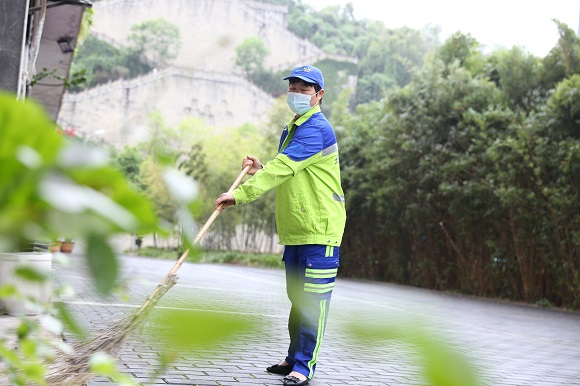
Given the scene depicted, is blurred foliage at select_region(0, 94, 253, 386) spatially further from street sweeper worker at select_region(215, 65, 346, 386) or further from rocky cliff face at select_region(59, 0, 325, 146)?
street sweeper worker at select_region(215, 65, 346, 386)

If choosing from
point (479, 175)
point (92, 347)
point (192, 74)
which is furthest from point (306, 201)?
point (479, 175)

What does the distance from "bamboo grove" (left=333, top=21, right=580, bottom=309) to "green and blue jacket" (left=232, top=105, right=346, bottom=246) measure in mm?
10825

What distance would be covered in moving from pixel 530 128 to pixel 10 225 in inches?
642

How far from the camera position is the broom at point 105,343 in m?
1.40

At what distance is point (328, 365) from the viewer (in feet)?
18.6

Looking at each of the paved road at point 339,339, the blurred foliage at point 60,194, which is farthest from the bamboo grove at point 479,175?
the blurred foliage at point 60,194

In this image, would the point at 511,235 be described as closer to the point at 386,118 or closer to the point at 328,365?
the point at 386,118

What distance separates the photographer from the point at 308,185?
491cm

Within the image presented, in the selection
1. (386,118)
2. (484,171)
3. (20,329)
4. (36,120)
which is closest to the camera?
(36,120)

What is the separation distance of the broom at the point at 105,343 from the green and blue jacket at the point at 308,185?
1.15m

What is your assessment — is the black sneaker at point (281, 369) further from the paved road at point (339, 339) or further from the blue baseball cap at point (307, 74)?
the blue baseball cap at point (307, 74)

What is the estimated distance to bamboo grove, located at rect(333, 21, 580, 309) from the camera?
1586cm

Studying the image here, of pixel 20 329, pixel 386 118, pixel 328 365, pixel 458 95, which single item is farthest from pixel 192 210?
pixel 386 118

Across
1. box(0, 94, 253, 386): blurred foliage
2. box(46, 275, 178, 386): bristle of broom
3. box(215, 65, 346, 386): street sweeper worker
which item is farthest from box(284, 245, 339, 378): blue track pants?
box(0, 94, 253, 386): blurred foliage
